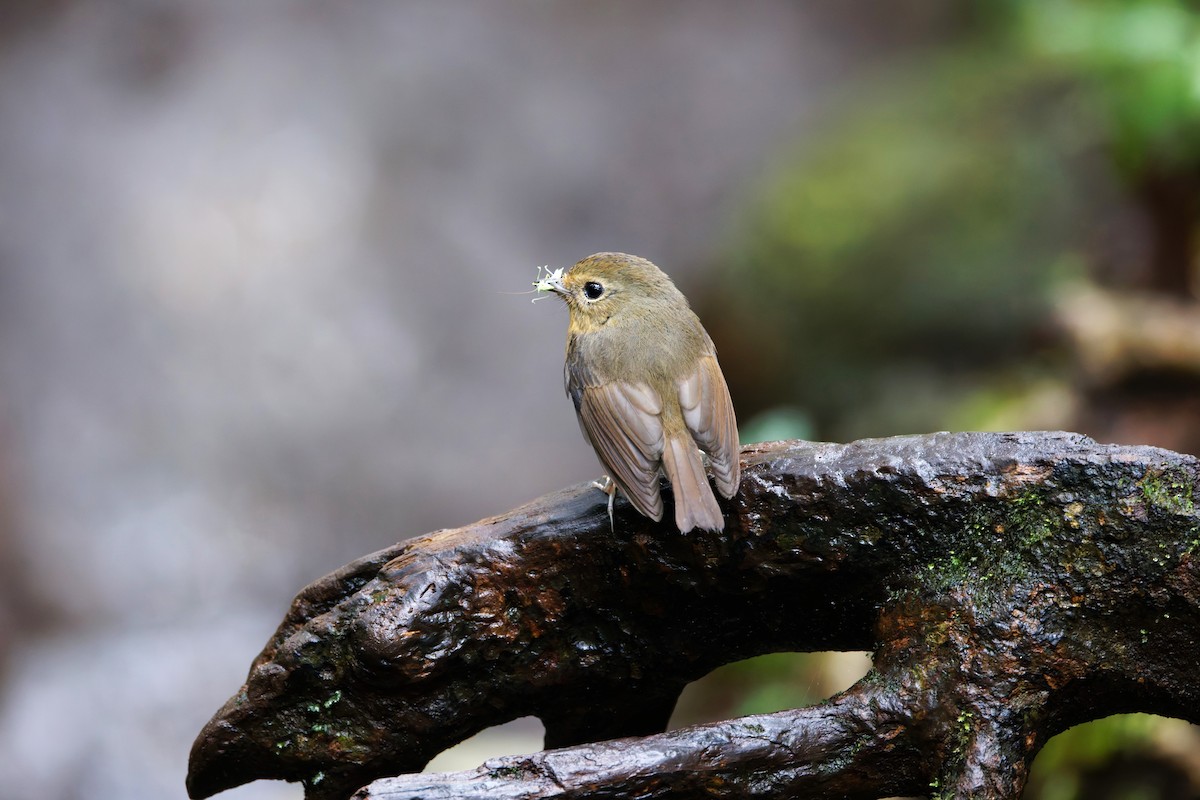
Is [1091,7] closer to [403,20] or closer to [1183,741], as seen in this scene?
[1183,741]

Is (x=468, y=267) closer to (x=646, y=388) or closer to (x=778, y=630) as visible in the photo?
(x=646, y=388)

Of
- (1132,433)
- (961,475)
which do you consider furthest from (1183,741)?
(961,475)

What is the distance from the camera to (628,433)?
10.3ft

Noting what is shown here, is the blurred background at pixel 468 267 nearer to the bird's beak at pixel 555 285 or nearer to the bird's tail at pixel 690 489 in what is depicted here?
the bird's beak at pixel 555 285

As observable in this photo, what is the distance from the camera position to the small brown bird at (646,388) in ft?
9.45

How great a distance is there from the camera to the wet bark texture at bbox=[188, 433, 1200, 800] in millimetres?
2537

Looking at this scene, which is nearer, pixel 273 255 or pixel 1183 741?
pixel 1183 741

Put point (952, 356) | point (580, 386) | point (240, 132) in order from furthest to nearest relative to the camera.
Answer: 1. point (240, 132)
2. point (952, 356)
3. point (580, 386)

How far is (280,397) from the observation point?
908 cm

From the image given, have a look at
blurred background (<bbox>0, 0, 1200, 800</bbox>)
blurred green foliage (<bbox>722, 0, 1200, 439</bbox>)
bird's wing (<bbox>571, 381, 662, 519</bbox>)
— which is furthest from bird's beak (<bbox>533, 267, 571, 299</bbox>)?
blurred green foliage (<bbox>722, 0, 1200, 439</bbox>)

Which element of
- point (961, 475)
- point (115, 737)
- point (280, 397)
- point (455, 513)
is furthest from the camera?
point (280, 397)

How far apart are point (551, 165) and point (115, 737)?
6309 mm

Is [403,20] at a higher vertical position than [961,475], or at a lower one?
higher

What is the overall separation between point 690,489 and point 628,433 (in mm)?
362
